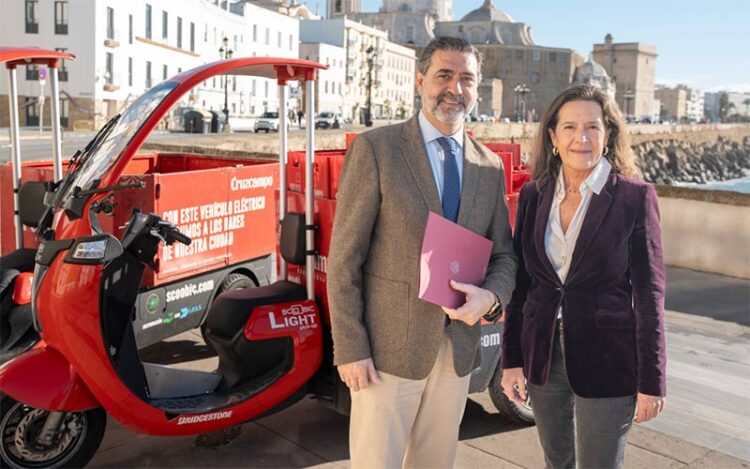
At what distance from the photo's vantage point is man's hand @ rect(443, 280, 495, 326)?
2.75 metres

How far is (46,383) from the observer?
362cm

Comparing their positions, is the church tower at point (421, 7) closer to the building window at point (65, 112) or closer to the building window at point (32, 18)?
the building window at point (32, 18)

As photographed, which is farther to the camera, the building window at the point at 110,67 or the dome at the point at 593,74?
the dome at the point at 593,74

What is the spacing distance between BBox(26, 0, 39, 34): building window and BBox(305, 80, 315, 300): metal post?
43.9 metres

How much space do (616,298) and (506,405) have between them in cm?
212

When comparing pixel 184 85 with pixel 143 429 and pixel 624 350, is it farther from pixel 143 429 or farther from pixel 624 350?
pixel 624 350

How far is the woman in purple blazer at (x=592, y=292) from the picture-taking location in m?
2.74

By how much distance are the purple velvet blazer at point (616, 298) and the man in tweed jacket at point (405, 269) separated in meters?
0.28

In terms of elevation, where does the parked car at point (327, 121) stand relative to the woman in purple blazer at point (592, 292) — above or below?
above

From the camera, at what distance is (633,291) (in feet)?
9.04

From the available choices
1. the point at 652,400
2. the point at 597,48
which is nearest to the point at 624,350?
the point at 652,400

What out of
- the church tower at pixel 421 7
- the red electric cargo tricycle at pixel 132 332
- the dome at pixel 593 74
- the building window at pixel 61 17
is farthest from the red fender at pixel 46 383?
the church tower at pixel 421 7

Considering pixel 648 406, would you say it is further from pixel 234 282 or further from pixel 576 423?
pixel 234 282

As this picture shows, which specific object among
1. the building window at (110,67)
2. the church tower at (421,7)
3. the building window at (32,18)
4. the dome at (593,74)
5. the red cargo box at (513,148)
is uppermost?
the church tower at (421,7)
